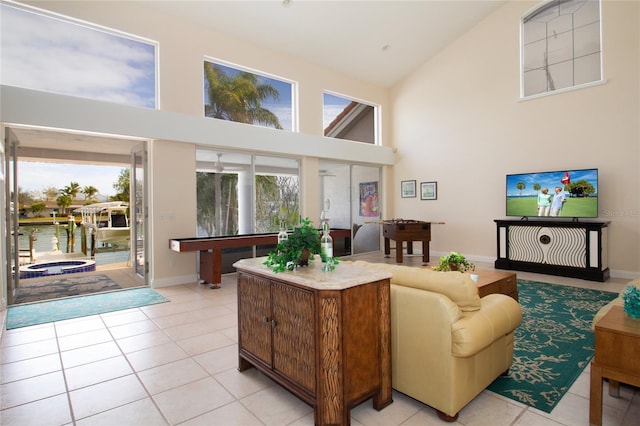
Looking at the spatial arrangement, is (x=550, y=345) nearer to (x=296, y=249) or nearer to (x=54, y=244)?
(x=296, y=249)

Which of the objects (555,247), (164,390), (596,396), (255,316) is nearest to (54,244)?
(164,390)

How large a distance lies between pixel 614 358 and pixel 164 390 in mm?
2889

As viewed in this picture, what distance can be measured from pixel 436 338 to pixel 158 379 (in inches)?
83.4

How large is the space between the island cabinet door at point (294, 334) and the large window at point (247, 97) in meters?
5.08

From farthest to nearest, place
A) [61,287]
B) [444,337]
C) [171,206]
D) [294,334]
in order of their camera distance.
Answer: [171,206]
[61,287]
[294,334]
[444,337]

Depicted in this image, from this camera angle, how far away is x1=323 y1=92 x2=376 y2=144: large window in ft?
27.4

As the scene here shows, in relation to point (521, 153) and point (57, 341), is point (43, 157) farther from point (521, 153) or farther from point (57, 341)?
point (521, 153)

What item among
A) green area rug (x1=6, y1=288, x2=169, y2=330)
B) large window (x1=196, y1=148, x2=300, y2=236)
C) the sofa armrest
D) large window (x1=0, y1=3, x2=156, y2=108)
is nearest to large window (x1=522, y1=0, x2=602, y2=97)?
large window (x1=196, y1=148, x2=300, y2=236)

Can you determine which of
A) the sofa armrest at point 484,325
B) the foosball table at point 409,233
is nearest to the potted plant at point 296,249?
the sofa armrest at point 484,325

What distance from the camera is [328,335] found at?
1979 millimetres

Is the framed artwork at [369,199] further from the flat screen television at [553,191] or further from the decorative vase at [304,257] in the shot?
the decorative vase at [304,257]

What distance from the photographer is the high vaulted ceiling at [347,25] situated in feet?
19.5

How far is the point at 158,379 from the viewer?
2699 millimetres

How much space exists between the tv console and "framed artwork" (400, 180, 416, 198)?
255cm
